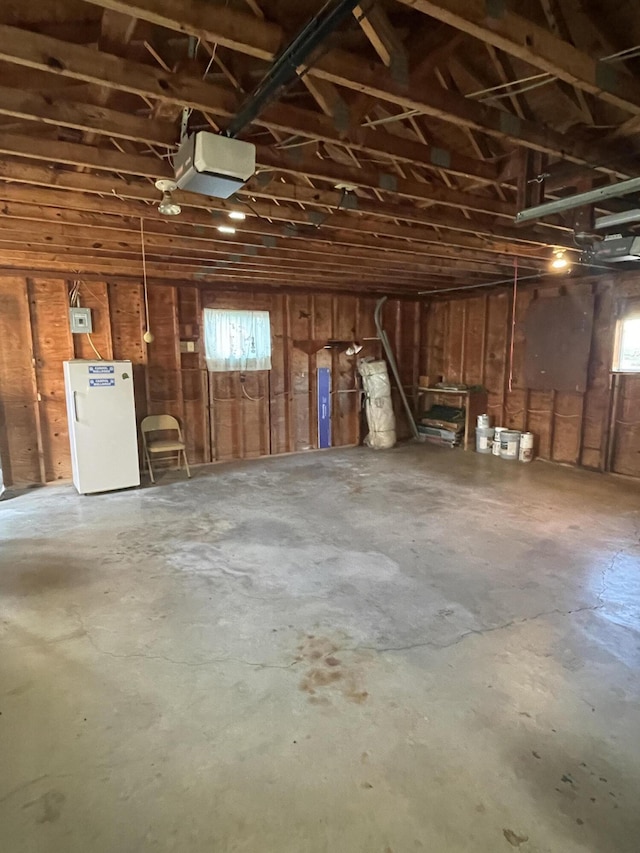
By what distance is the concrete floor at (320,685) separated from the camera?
1493 millimetres

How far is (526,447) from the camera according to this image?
625 cm

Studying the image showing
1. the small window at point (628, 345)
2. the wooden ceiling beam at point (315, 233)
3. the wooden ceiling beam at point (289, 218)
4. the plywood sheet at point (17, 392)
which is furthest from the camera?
the small window at point (628, 345)

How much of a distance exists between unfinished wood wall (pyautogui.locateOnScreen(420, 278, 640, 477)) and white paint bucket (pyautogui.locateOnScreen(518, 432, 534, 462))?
7.4 inches

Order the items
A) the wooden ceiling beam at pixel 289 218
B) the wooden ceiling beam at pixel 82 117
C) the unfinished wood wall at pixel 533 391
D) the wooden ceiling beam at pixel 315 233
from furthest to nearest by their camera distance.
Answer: the unfinished wood wall at pixel 533 391 < the wooden ceiling beam at pixel 315 233 < the wooden ceiling beam at pixel 289 218 < the wooden ceiling beam at pixel 82 117

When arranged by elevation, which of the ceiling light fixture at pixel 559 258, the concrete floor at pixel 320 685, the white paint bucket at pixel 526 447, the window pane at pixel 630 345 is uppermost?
the ceiling light fixture at pixel 559 258

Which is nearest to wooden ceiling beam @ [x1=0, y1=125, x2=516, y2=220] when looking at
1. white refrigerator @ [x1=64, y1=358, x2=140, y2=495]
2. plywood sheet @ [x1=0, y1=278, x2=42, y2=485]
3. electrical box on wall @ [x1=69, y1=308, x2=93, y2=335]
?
white refrigerator @ [x1=64, y1=358, x2=140, y2=495]

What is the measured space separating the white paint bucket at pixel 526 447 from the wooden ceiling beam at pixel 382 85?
4.27 m

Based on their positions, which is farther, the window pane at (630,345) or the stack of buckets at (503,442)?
the stack of buckets at (503,442)

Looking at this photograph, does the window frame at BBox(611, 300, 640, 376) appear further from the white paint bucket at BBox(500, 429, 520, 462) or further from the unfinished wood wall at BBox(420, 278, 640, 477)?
the white paint bucket at BBox(500, 429, 520, 462)

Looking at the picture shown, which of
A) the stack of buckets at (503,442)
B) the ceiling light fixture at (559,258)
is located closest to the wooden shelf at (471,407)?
the stack of buckets at (503,442)

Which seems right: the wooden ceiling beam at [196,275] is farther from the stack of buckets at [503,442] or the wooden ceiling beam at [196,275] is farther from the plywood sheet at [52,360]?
the stack of buckets at [503,442]

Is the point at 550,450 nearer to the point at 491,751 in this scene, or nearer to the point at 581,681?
the point at 581,681

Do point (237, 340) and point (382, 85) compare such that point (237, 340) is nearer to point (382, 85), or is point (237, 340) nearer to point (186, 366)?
point (186, 366)

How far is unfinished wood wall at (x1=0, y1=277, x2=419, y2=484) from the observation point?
5160 mm
